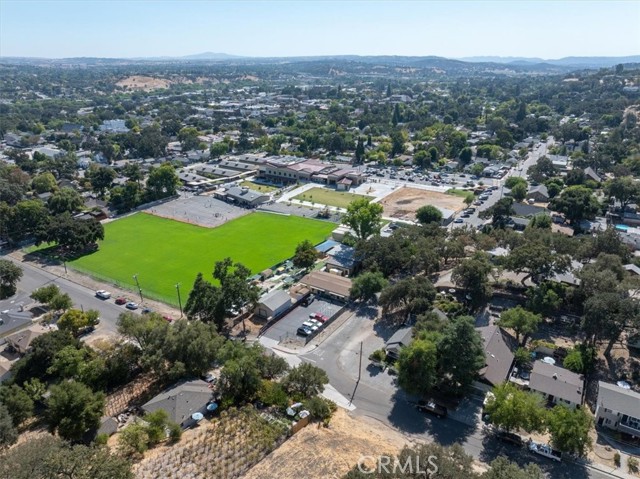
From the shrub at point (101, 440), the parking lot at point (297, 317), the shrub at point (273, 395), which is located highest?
the shrub at point (273, 395)

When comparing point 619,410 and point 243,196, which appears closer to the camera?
point 619,410

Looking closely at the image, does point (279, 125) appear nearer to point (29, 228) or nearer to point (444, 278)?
point (29, 228)

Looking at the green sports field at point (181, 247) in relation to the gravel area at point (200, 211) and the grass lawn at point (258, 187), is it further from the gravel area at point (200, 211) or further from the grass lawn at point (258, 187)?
the grass lawn at point (258, 187)

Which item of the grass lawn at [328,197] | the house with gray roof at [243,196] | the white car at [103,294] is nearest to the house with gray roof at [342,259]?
the grass lawn at [328,197]

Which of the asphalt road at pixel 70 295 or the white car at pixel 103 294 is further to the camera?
the white car at pixel 103 294

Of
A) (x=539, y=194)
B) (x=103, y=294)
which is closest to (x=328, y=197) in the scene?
(x=539, y=194)

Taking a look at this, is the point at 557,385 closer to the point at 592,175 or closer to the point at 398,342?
the point at 398,342
